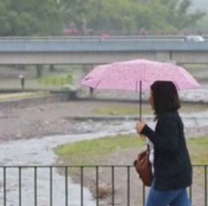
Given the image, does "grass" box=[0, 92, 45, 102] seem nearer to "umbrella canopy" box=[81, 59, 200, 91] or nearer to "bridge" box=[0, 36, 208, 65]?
"bridge" box=[0, 36, 208, 65]

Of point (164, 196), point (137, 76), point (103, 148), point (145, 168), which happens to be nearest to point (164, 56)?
point (103, 148)

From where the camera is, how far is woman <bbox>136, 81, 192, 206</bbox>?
312 inches

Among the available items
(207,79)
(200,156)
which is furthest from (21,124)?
(207,79)

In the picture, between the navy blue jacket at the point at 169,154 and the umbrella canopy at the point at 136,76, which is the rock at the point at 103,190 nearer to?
the umbrella canopy at the point at 136,76

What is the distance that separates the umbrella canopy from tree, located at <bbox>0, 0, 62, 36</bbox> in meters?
65.4

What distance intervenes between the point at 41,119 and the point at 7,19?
94.2ft

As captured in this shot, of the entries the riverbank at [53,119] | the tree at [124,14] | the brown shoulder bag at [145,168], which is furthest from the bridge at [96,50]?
the brown shoulder bag at [145,168]

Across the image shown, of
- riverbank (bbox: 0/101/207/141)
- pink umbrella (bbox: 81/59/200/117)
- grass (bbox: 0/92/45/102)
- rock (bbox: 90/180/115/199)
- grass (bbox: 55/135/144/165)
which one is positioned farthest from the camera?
grass (bbox: 0/92/45/102)

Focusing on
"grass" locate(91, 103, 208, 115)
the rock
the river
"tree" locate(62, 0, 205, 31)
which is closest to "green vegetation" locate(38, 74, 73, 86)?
"grass" locate(91, 103, 208, 115)

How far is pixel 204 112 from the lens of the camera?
5209 cm

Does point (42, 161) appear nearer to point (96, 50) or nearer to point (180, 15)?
point (96, 50)

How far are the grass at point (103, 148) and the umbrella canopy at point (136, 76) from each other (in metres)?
18.3

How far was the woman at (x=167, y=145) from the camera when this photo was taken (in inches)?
312

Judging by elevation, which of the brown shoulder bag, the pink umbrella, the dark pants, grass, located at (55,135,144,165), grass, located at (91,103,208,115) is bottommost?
grass, located at (91,103,208,115)
